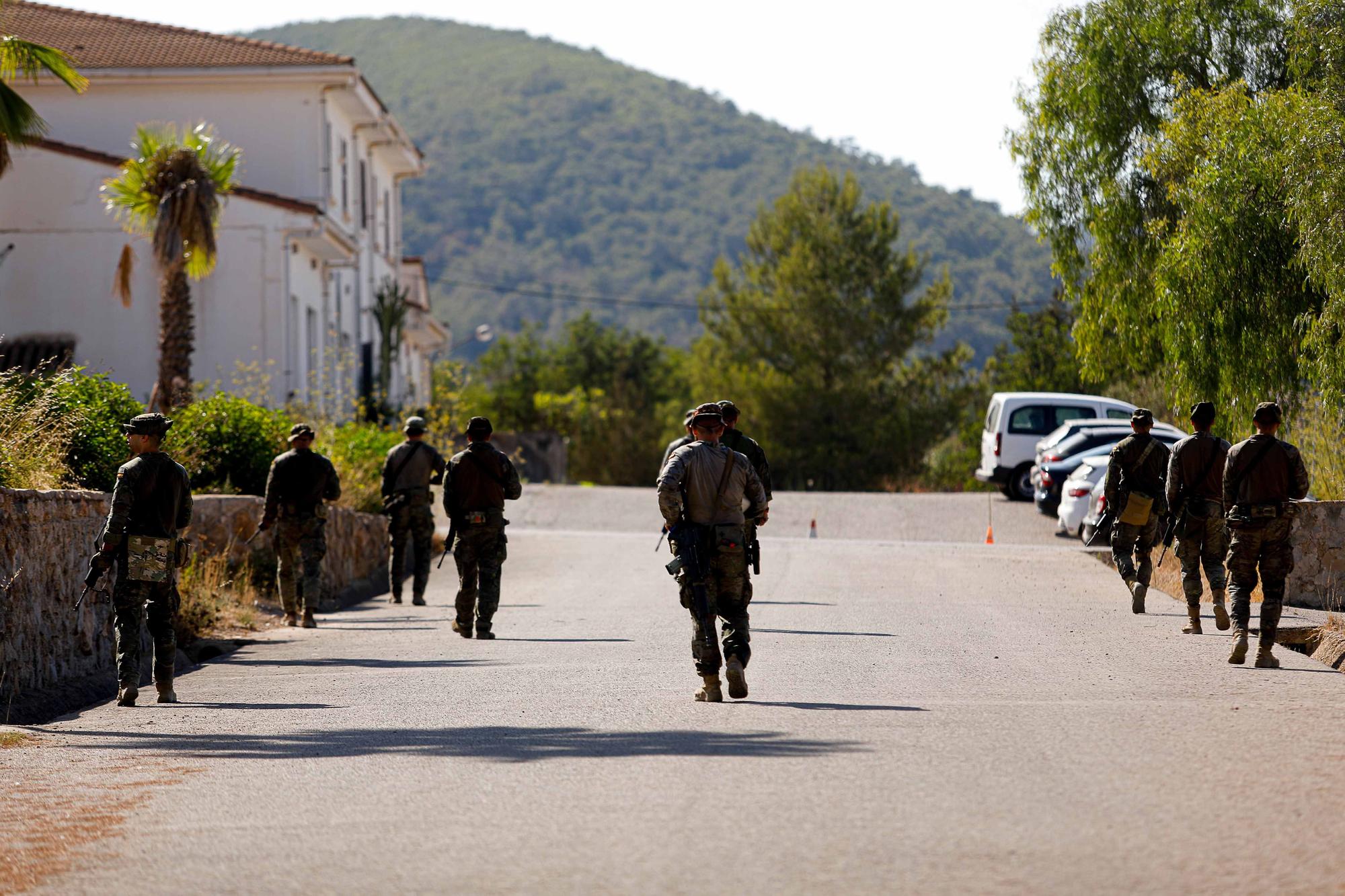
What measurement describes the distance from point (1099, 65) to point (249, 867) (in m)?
21.3

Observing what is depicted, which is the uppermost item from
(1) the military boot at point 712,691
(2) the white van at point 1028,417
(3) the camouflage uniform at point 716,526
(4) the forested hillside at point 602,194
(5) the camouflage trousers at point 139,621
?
(4) the forested hillside at point 602,194

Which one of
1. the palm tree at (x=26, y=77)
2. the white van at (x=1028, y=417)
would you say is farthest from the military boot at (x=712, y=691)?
the white van at (x=1028, y=417)

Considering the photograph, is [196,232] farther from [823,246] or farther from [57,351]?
[823,246]

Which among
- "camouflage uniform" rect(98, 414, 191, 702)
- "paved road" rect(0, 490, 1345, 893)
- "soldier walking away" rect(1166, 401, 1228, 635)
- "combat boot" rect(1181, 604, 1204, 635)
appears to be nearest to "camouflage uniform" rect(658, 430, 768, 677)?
"paved road" rect(0, 490, 1345, 893)

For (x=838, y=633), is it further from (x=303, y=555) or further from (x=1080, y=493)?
(x=1080, y=493)

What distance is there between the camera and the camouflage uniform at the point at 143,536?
10719 millimetres

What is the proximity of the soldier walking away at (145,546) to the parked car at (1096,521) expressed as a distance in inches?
416

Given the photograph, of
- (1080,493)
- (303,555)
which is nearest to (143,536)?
(303,555)

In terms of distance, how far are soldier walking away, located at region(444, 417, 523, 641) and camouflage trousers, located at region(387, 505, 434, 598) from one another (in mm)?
3400

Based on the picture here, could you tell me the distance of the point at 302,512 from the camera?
16.3 metres

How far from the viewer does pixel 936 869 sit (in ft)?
18.7

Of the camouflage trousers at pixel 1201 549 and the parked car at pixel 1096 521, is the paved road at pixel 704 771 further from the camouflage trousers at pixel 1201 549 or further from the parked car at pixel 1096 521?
the parked car at pixel 1096 521

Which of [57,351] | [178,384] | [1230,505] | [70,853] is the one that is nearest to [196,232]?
[178,384]

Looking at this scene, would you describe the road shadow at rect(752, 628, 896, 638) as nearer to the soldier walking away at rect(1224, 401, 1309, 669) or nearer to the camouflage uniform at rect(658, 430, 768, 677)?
the soldier walking away at rect(1224, 401, 1309, 669)
